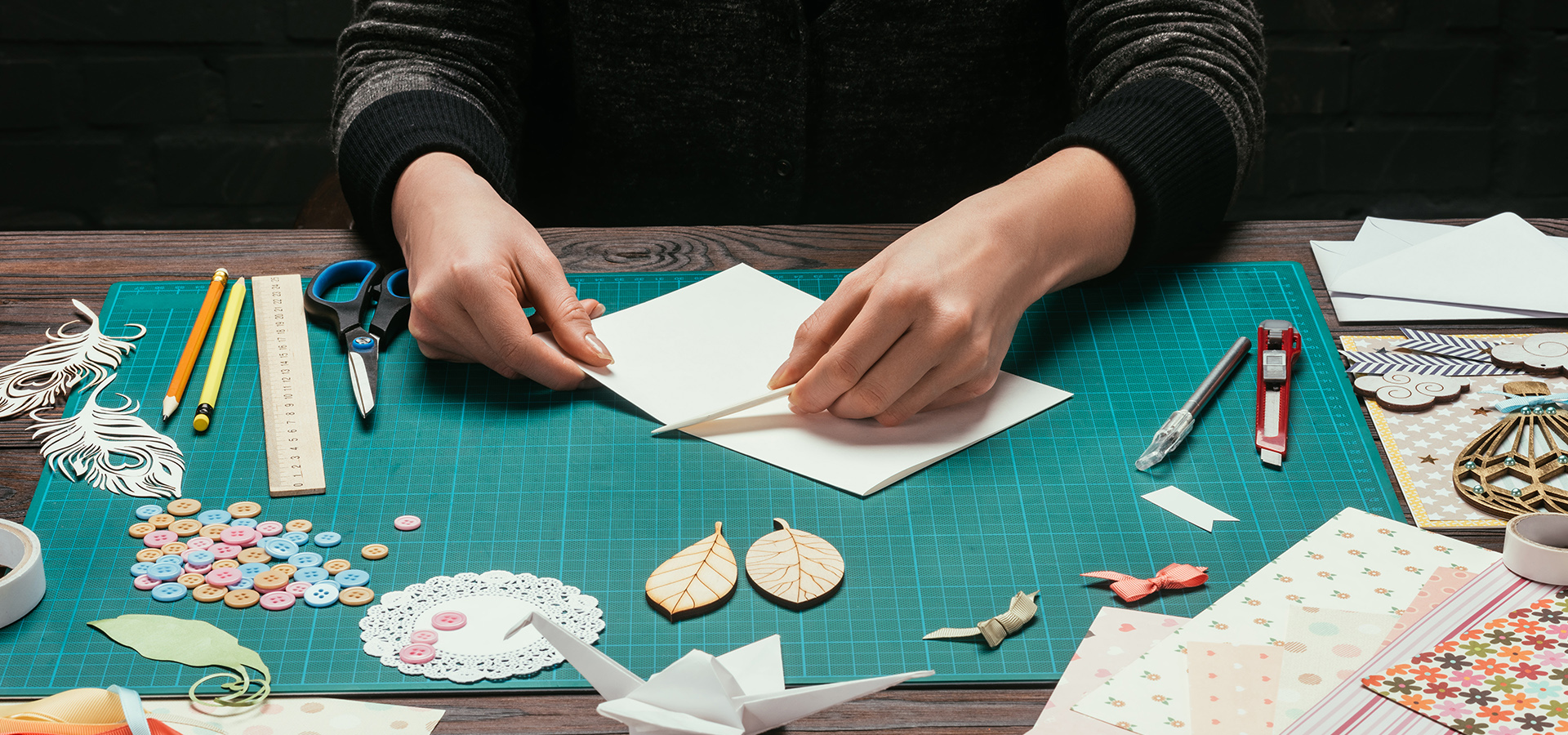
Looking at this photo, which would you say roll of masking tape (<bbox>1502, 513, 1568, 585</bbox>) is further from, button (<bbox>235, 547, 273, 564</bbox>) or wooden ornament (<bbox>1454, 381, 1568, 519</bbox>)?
button (<bbox>235, 547, 273, 564</bbox>)

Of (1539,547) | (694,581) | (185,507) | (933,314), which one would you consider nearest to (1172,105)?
(933,314)

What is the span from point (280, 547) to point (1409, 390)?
31.0 inches

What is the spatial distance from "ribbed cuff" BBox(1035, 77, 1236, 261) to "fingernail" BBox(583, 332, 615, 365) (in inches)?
17.2

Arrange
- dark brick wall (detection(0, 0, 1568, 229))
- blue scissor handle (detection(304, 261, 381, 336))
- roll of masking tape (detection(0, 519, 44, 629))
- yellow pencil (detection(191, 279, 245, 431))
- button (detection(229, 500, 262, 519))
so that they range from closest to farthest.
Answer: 1. roll of masking tape (detection(0, 519, 44, 629))
2. button (detection(229, 500, 262, 519))
3. yellow pencil (detection(191, 279, 245, 431))
4. blue scissor handle (detection(304, 261, 381, 336))
5. dark brick wall (detection(0, 0, 1568, 229))

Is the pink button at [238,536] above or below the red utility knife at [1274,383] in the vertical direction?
below

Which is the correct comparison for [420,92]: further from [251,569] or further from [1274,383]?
[1274,383]

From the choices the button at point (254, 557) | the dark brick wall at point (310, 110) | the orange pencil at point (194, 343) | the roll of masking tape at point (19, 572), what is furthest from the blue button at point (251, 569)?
the dark brick wall at point (310, 110)

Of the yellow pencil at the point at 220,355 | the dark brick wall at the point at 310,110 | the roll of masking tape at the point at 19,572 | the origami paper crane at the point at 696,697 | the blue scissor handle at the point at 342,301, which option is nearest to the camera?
the origami paper crane at the point at 696,697

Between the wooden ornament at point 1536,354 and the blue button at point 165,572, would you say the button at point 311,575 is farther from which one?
the wooden ornament at point 1536,354

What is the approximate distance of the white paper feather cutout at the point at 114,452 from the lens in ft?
2.40

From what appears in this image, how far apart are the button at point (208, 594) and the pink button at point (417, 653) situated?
0.41 ft

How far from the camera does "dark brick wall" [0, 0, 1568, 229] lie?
198 cm

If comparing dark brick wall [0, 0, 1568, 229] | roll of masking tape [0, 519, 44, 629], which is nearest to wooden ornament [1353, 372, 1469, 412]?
roll of masking tape [0, 519, 44, 629]

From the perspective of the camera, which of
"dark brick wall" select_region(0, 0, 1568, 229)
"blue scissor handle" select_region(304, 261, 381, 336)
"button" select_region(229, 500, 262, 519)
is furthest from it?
"dark brick wall" select_region(0, 0, 1568, 229)
